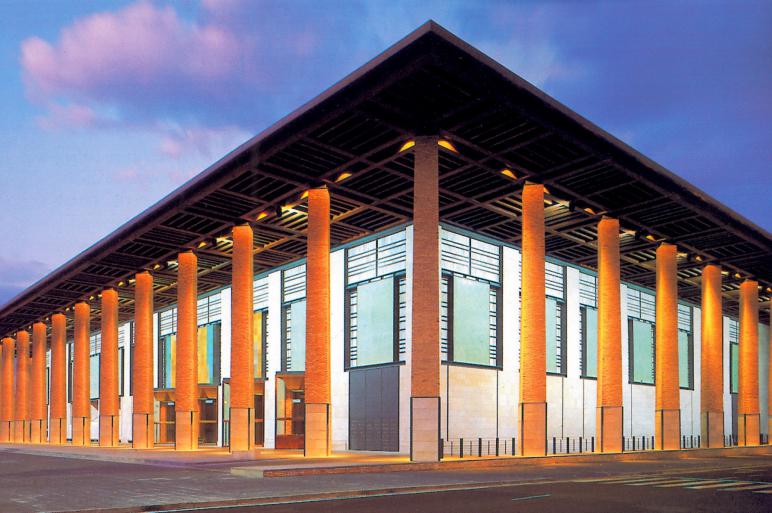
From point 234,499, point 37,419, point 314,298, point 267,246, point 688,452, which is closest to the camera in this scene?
point 234,499

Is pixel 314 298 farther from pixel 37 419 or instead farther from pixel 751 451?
pixel 37 419

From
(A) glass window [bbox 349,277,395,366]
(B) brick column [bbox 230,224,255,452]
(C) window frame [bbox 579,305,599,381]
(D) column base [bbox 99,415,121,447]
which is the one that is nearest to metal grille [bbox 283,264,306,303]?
(A) glass window [bbox 349,277,395,366]

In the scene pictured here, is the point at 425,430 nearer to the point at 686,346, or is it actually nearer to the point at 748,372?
the point at 748,372

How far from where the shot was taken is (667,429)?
42.2 metres

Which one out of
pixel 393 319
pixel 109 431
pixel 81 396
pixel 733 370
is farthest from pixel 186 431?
pixel 733 370

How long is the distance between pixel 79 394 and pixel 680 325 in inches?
1915

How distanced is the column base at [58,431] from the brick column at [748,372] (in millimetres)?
53855

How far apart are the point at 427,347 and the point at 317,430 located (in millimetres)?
7370

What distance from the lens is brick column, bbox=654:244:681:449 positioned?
1665 inches

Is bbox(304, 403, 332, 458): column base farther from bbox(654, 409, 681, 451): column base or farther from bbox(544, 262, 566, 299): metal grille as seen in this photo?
bbox(544, 262, 566, 299): metal grille

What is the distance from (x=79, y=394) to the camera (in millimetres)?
62562

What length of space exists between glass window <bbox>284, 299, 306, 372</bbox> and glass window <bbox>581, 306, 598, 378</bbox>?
1808cm

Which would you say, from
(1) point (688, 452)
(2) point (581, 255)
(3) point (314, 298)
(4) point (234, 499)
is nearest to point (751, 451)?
(1) point (688, 452)

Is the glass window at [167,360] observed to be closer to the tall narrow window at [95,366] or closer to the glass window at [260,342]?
the glass window at [260,342]
